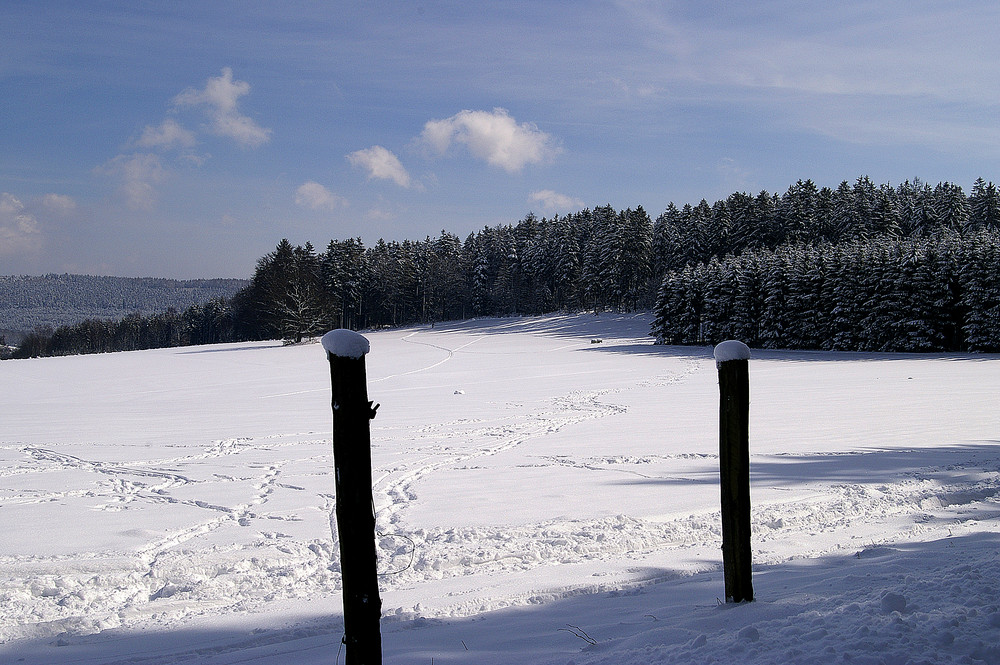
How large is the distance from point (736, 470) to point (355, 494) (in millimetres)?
2442

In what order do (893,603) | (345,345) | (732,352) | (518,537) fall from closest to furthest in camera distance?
(345,345) < (893,603) < (732,352) < (518,537)

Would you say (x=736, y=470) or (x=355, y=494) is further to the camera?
(x=736, y=470)

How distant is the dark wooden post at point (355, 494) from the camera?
307 centimetres

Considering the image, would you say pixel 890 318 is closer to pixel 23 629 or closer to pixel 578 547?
pixel 578 547

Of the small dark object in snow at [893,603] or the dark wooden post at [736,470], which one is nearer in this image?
the small dark object in snow at [893,603]

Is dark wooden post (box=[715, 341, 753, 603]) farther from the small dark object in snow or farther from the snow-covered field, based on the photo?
the small dark object in snow

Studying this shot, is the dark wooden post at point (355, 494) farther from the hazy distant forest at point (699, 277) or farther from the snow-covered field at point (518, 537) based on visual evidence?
the hazy distant forest at point (699, 277)

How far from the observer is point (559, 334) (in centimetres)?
5944

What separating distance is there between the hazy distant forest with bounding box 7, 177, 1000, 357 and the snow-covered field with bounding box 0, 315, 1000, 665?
22.7m

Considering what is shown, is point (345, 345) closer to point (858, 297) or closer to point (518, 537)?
point (518, 537)

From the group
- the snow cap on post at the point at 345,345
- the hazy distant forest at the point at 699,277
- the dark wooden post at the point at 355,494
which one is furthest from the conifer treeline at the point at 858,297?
the snow cap on post at the point at 345,345

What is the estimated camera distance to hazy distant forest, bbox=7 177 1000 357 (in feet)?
120

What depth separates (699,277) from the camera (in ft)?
155

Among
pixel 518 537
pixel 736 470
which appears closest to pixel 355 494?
pixel 736 470
